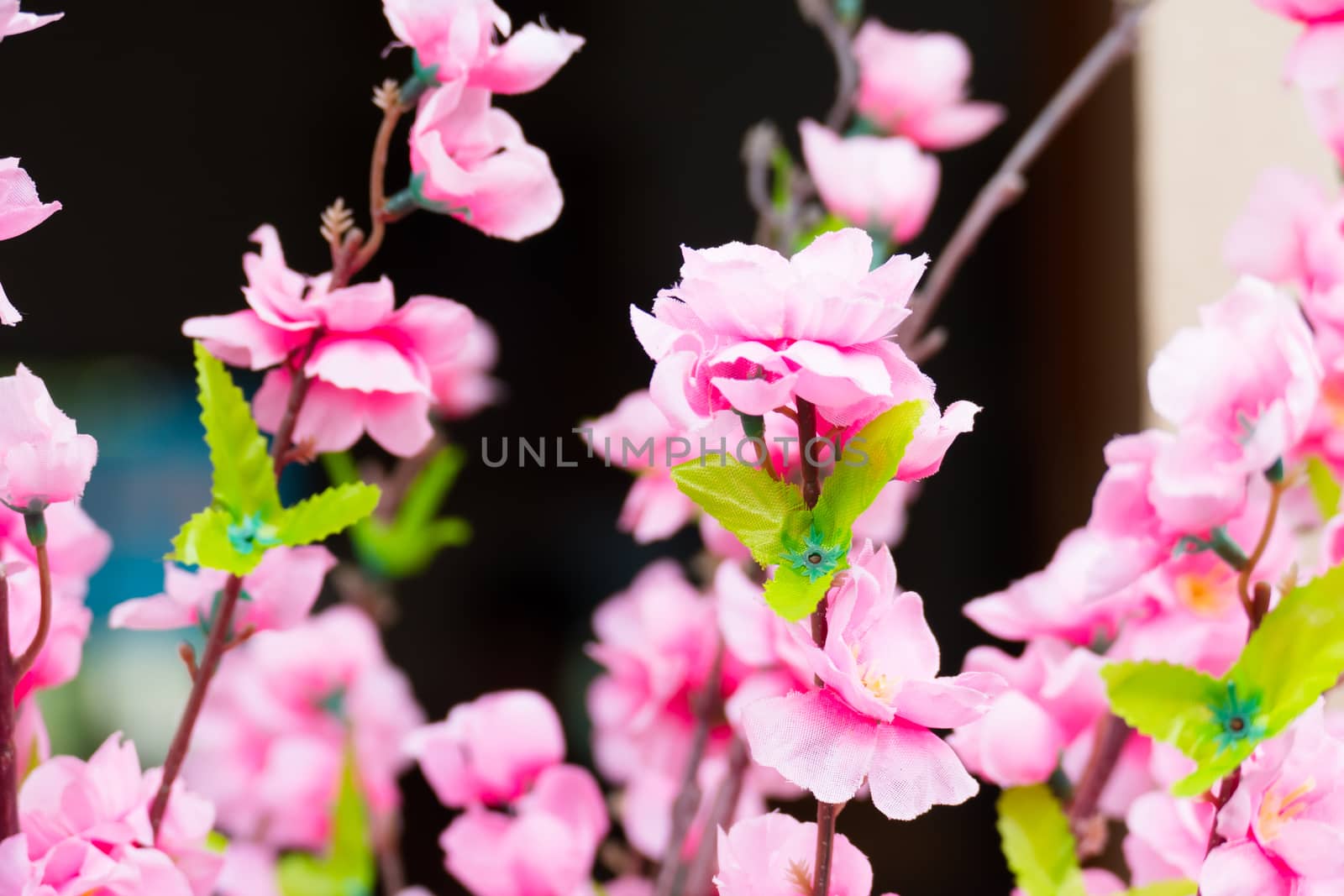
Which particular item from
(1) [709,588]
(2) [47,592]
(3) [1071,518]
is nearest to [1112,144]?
(3) [1071,518]

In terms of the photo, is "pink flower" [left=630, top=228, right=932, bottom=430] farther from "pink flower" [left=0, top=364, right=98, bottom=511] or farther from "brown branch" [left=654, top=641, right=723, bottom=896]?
"brown branch" [left=654, top=641, right=723, bottom=896]

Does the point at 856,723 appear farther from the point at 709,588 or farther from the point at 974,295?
the point at 974,295

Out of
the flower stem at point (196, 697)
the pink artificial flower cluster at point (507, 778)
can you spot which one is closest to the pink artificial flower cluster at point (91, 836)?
the flower stem at point (196, 697)

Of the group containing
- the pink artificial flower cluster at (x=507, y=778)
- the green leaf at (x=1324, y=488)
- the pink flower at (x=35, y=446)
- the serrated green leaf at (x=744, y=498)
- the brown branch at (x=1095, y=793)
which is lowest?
the pink artificial flower cluster at (x=507, y=778)

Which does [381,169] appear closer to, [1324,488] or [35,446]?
[35,446]

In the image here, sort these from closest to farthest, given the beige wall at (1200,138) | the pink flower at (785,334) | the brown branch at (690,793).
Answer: the pink flower at (785,334) → the brown branch at (690,793) → the beige wall at (1200,138)

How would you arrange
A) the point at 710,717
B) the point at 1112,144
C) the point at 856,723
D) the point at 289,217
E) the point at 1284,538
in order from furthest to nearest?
the point at 289,217 < the point at 1112,144 < the point at 710,717 < the point at 1284,538 < the point at 856,723

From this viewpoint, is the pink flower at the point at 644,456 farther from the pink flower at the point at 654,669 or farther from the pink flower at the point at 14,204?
the pink flower at the point at 14,204

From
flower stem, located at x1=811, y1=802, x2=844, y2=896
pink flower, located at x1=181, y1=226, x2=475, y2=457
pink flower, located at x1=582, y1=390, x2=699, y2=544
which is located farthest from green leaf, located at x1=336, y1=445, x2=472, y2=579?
flower stem, located at x1=811, y1=802, x2=844, y2=896
